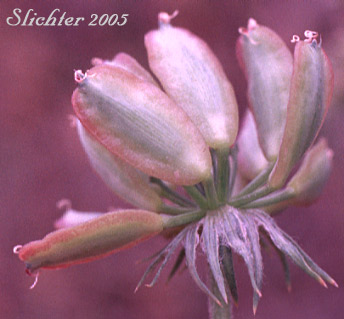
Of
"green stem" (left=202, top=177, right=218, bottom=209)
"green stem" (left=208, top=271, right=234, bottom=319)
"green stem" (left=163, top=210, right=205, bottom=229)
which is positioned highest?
"green stem" (left=202, top=177, right=218, bottom=209)

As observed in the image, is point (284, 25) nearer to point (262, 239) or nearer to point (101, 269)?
point (101, 269)

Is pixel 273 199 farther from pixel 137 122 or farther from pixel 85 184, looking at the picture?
pixel 85 184

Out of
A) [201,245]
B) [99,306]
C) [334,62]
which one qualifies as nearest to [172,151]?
[201,245]

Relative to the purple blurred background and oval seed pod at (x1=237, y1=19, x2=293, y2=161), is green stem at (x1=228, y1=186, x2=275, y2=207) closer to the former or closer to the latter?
oval seed pod at (x1=237, y1=19, x2=293, y2=161)

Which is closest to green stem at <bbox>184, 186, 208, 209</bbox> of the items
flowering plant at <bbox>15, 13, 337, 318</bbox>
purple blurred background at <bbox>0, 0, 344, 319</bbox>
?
flowering plant at <bbox>15, 13, 337, 318</bbox>

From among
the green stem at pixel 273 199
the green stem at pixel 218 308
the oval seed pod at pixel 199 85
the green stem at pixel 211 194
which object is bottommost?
the green stem at pixel 218 308

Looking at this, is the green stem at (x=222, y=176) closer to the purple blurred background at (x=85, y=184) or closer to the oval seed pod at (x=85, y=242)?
the oval seed pod at (x=85, y=242)

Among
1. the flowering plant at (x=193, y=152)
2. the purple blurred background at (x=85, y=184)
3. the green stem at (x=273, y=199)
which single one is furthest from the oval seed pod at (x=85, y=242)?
the purple blurred background at (x=85, y=184)

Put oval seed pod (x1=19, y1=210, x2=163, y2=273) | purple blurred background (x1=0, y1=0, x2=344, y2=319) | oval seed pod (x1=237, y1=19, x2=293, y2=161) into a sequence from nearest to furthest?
oval seed pod (x1=19, y1=210, x2=163, y2=273) < oval seed pod (x1=237, y1=19, x2=293, y2=161) < purple blurred background (x1=0, y1=0, x2=344, y2=319)
